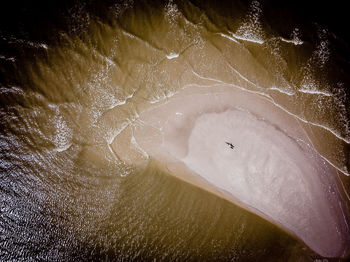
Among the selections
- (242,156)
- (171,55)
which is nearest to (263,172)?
(242,156)

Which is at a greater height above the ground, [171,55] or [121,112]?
[171,55]

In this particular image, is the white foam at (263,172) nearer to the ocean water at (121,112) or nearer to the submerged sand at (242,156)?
the submerged sand at (242,156)

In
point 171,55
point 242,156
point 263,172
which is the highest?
point 171,55

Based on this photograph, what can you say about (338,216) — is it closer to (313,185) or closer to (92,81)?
(313,185)

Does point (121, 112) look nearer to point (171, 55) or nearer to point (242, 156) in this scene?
point (171, 55)

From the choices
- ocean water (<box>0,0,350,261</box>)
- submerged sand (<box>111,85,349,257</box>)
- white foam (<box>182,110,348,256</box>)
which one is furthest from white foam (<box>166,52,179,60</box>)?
white foam (<box>182,110,348,256</box>)

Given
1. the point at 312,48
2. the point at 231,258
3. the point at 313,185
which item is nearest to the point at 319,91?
the point at 312,48
